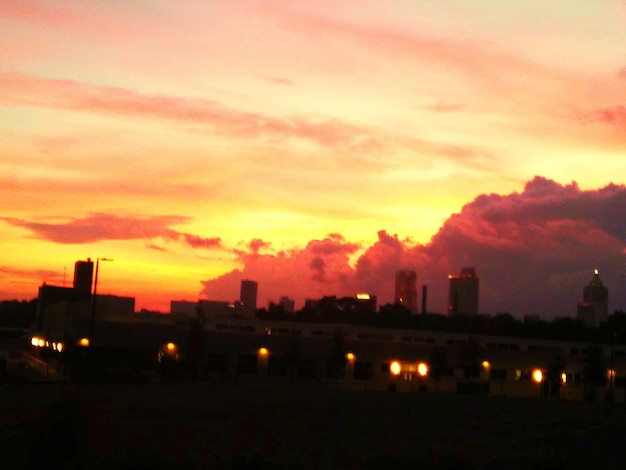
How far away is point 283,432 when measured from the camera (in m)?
33.0

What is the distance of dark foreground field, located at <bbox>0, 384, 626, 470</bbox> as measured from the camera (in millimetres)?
23125

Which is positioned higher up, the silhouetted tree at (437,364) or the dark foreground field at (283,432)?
the silhouetted tree at (437,364)

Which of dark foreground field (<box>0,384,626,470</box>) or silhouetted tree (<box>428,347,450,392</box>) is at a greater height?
silhouetted tree (<box>428,347,450,392</box>)

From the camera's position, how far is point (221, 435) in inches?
1235

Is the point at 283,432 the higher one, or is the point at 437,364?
the point at 437,364

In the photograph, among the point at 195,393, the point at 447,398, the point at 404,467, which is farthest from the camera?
the point at 447,398

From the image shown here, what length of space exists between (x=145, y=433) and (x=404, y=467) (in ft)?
33.2

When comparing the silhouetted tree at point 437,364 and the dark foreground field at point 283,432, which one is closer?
the dark foreground field at point 283,432

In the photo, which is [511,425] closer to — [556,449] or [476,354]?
[556,449]

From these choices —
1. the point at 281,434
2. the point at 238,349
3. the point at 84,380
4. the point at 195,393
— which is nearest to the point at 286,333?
the point at 238,349

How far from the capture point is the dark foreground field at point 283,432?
23.1 meters

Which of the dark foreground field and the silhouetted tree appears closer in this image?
the dark foreground field

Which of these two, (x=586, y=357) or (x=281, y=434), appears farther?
(x=586, y=357)

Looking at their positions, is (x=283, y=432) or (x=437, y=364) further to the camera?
(x=437, y=364)
